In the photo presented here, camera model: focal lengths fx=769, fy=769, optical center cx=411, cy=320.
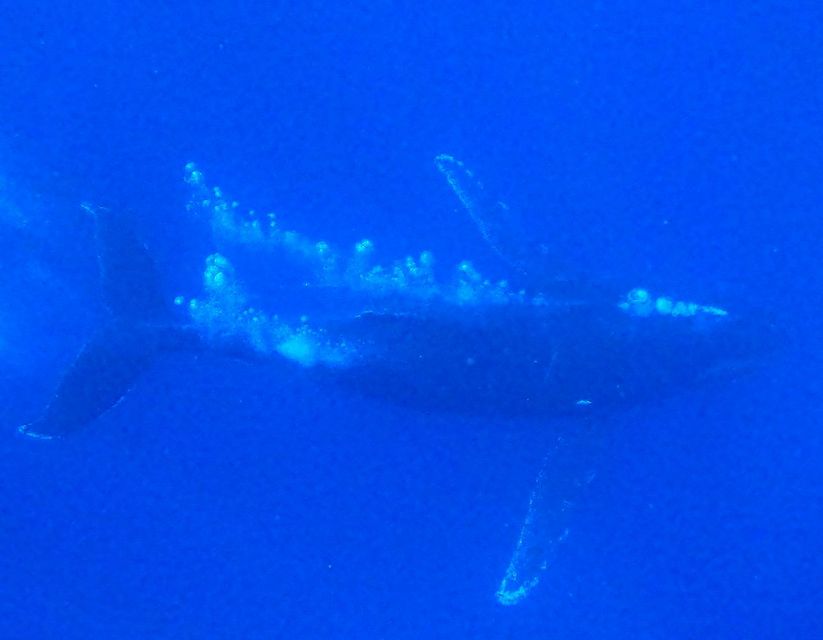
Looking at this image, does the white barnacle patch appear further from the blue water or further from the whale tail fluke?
the whale tail fluke

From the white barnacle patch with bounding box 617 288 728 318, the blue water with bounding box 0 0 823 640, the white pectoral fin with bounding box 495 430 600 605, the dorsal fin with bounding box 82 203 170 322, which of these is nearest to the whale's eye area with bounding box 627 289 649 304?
the white barnacle patch with bounding box 617 288 728 318

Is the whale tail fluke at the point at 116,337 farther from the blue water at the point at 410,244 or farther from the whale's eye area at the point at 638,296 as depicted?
the whale's eye area at the point at 638,296

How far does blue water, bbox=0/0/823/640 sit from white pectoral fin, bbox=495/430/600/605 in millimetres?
694

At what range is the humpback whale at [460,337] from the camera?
12.3m

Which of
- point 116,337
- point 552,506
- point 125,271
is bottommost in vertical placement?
point 116,337

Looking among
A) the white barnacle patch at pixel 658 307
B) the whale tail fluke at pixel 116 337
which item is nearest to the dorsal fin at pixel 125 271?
the whale tail fluke at pixel 116 337

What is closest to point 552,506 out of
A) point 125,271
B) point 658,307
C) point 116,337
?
point 658,307

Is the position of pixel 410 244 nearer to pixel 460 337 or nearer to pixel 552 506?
pixel 460 337

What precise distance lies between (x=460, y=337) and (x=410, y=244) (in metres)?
2.51

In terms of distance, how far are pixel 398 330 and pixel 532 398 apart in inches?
97.1

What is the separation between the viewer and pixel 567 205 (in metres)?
14.1

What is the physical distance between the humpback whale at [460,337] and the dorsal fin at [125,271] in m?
0.02

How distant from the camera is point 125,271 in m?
12.9

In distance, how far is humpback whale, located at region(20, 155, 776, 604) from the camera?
1230 centimetres
